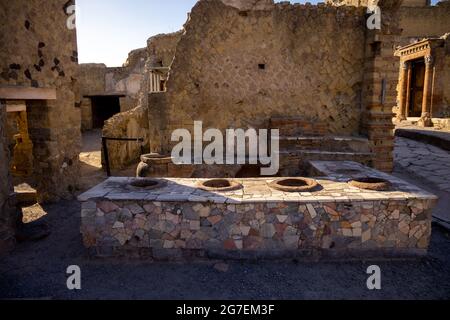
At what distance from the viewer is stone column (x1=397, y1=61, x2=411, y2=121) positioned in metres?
15.8

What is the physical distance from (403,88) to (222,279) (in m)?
17.0

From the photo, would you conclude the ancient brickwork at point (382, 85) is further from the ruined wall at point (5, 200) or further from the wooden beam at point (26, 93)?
the ruined wall at point (5, 200)

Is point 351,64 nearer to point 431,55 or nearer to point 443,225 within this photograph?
point 443,225

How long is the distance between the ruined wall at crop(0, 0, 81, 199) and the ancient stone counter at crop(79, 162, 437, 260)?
9.64 feet

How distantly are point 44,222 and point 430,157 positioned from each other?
9.66 meters

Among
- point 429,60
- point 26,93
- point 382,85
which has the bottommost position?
point 26,93

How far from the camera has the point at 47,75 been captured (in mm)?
5875

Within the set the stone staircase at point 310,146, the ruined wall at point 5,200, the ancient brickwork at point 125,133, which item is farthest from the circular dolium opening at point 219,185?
the ancient brickwork at point 125,133

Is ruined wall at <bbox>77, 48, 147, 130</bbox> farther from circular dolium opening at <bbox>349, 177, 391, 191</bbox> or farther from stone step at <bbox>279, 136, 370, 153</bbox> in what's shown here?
circular dolium opening at <bbox>349, 177, 391, 191</bbox>

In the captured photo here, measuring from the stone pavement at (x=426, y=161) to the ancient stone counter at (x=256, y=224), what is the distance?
3387mm

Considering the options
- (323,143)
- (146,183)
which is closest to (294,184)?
(146,183)

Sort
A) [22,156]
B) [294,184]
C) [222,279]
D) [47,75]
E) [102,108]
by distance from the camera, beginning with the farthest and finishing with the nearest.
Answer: [102,108]
[22,156]
[47,75]
[294,184]
[222,279]

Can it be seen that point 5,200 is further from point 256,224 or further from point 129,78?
point 129,78

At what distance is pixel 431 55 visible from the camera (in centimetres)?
1377
